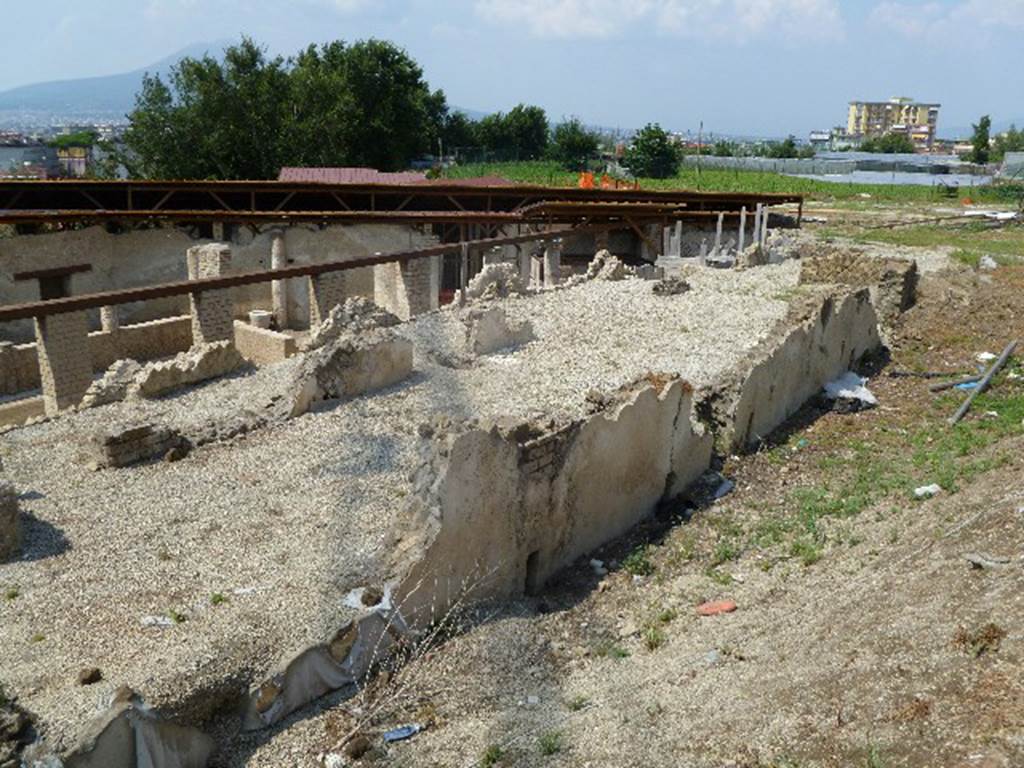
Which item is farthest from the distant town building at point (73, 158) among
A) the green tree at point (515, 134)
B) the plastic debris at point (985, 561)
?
the plastic debris at point (985, 561)

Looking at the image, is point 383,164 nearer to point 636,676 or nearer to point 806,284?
point 806,284

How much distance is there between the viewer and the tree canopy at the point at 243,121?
41.4 m

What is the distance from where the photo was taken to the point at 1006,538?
6.90 m

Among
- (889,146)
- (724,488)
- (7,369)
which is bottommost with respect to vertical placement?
(724,488)

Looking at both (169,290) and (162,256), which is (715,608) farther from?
(162,256)

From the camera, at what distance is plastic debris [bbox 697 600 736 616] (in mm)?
7539

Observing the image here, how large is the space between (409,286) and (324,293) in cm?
181

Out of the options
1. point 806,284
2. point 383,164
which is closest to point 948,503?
point 806,284

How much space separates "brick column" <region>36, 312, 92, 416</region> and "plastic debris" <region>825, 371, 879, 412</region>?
10.9m

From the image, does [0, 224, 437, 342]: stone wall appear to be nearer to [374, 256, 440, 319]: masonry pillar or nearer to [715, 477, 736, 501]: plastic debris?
[374, 256, 440, 319]: masonry pillar

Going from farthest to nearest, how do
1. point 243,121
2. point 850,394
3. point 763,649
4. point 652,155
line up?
point 652,155, point 243,121, point 850,394, point 763,649

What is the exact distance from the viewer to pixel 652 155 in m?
56.9

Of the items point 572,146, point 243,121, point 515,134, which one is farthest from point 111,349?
point 515,134

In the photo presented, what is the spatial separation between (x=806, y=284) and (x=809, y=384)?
6.32 metres
